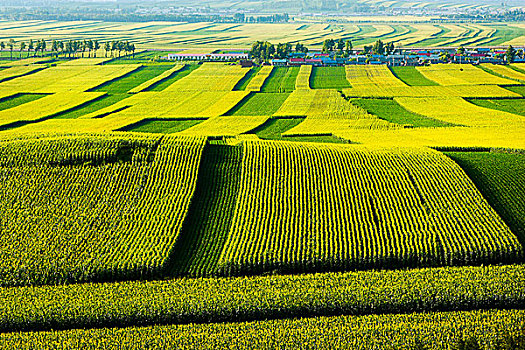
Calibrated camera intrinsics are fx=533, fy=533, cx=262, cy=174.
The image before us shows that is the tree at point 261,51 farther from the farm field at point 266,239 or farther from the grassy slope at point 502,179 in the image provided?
the grassy slope at point 502,179

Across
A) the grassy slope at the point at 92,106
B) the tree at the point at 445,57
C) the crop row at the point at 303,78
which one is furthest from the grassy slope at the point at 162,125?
the tree at the point at 445,57

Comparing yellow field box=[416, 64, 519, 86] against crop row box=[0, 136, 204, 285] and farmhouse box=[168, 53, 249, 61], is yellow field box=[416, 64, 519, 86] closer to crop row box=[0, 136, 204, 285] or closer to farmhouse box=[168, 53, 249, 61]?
farmhouse box=[168, 53, 249, 61]

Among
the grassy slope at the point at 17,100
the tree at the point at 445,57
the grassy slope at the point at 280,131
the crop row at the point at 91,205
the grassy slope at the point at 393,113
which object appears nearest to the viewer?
the crop row at the point at 91,205

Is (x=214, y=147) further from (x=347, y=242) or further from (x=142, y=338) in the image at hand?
(x=142, y=338)

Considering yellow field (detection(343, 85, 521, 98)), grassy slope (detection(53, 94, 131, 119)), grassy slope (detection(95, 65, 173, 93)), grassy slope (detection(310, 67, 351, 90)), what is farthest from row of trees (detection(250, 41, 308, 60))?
grassy slope (detection(53, 94, 131, 119))

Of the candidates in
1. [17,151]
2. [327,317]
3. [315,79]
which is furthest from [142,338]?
[315,79]

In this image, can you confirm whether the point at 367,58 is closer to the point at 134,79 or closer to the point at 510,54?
the point at 510,54
